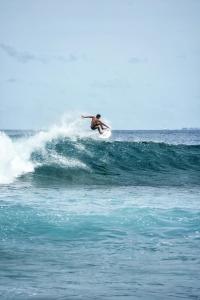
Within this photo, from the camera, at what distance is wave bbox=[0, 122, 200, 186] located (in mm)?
21500

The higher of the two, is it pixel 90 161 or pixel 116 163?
pixel 90 161

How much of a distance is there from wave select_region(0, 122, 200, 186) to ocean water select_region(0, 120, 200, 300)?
13 cm

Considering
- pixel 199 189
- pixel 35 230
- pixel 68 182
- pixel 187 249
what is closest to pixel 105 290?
pixel 187 249

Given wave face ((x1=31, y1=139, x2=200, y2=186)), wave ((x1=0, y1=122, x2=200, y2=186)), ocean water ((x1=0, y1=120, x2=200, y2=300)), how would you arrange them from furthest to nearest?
wave face ((x1=31, y1=139, x2=200, y2=186)) < wave ((x1=0, y1=122, x2=200, y2=186)) < ocean water ((x1=0, y1=120, x2=200, y2=300))

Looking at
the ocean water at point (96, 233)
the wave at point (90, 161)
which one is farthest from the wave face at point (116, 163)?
the ocean water at point (96, 233)

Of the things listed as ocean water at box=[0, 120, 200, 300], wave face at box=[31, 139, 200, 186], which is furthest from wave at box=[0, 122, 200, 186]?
ocean water at box=[0, 120, 200, 300]

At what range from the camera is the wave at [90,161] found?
21.5m

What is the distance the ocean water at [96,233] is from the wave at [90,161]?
127 mm

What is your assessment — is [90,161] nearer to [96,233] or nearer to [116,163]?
[116,163]

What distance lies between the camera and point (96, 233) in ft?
32.6

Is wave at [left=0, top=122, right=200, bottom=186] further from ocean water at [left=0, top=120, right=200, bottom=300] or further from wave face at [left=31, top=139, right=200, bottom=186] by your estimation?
ocean water at [left=0, top=120, right=200, bottom=300]

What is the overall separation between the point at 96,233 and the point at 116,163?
53.4 ft

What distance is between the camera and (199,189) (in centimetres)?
1817

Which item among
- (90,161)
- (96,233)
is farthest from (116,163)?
(96,233)
